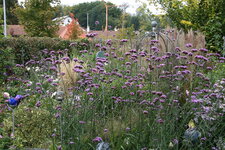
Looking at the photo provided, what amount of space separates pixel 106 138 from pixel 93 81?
0.81 meters

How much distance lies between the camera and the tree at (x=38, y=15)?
19.5m

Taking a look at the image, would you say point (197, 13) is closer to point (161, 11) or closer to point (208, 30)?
point (208, 30)

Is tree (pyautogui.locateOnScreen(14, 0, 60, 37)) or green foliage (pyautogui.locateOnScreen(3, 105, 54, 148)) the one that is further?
tree (pyautogui.locateOnScreen(14, 0, 60, 37))

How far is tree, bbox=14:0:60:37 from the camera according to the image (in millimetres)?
19516

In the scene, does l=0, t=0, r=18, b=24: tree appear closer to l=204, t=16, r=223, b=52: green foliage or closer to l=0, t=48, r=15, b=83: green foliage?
l=204, t=16, r=223, b=52: green foliage

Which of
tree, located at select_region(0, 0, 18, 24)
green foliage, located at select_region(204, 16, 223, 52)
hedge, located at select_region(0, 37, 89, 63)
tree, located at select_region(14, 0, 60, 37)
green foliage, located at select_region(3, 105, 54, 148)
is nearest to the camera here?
green foliage, located at select_region(3, 105, 54, 148)

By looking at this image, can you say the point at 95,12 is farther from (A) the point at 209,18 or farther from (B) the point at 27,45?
(A) the point at 209,18

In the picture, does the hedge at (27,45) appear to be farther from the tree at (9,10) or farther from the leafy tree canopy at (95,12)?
the leafy tree canopy at (95,12)

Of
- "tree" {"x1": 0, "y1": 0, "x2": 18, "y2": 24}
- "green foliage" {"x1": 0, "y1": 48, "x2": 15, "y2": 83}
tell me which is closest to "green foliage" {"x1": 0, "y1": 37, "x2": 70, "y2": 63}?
"green foliage" {"x1": 0, "y1": 48, "x2": 15, "y2": 83}

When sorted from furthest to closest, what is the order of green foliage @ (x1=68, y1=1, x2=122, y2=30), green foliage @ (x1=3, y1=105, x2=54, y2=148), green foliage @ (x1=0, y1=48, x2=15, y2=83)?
green foliage @ (x1=68, y1=1, x2=122, y2=30)
green foliage @ (x1=0, y1=48, x2=15, y2=83)
green foliage @ (x1=3, y1=105, x2=54, y2=148)

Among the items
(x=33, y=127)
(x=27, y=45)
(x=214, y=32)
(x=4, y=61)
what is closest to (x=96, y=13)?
(x=27, y=45)

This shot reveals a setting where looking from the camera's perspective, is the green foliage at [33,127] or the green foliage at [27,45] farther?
the green foliage at [27,45]

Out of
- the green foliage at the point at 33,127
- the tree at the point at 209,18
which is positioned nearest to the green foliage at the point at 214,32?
the tree at the point at 209,18

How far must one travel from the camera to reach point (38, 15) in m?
19.5
